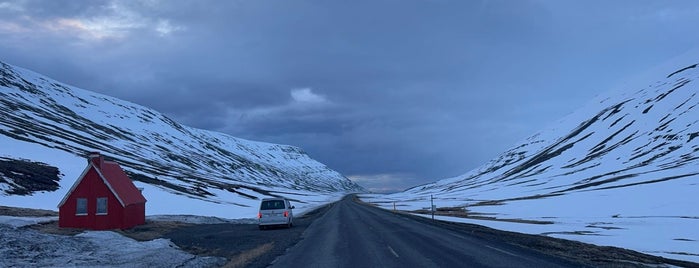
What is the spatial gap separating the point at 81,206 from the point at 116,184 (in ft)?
9.25

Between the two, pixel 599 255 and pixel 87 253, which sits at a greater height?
pixel 87 253

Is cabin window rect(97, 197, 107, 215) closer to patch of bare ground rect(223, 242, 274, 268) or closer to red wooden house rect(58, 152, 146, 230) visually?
red wooden house rect(58, 152, 146, 230)

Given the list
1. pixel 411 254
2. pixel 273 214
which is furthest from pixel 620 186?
pixel 411 254

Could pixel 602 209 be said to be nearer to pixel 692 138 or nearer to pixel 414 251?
pixel 414 251

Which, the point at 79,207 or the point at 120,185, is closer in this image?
the point at 79,207

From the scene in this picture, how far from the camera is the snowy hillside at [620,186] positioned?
33.8 m

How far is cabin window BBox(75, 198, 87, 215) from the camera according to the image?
3706 cm

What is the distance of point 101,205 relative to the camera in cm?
3741

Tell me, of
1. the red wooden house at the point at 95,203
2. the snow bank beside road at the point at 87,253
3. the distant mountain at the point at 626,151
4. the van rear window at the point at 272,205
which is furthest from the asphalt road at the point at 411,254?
the distant mountain at the point at 626,151

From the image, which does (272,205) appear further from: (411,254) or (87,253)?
(411,254)

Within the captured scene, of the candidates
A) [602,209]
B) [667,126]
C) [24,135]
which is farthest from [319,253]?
[667,126]

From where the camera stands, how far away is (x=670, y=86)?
18662cm

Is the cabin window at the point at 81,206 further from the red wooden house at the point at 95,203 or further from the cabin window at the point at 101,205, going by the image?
the cabin window at the point at 101,205

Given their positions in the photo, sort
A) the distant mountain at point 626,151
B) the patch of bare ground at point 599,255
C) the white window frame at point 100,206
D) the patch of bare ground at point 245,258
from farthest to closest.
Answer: the distant mountain at point 626,151 → the white window frame at point 100,206 → the patch of bare ground at point 245,258 → the patch of bare ground at point 599,255
